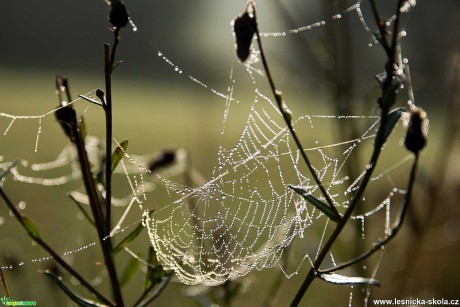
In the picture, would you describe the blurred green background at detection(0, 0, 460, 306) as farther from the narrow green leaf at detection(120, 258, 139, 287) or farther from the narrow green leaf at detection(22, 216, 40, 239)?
the narrow green leaf at detection(22, 216, 40, 239)

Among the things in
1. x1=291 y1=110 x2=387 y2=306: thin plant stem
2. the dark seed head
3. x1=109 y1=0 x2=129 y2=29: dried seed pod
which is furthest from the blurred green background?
x1=109 y1=0 x2=129 y2=29: dried seed pod

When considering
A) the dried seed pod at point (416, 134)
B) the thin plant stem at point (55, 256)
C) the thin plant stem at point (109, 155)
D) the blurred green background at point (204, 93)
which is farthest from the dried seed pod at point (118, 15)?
the blurred green background at point (204, 93)

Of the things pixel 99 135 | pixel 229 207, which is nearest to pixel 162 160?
pixel 229 207

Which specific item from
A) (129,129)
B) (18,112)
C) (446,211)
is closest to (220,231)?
(446,211)

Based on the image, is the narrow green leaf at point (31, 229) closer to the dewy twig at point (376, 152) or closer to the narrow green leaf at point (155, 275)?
the narrow green leaf at point (155, 275)

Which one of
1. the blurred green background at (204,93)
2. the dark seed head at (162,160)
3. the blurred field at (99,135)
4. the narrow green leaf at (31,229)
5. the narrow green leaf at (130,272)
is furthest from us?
the blurred field at (99,135)

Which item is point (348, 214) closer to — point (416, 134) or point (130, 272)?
point (416, 134)

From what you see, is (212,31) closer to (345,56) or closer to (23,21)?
(23,21)
